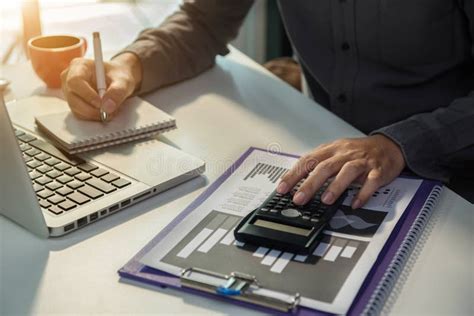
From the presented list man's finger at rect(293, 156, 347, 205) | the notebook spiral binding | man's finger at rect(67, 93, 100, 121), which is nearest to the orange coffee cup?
man's finger at rect(67, 93, 100, 121)

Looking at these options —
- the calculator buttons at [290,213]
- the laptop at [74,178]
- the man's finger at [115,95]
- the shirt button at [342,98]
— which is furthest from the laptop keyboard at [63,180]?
the shirt button at [342,98]

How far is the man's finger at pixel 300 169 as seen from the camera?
2.70 feet

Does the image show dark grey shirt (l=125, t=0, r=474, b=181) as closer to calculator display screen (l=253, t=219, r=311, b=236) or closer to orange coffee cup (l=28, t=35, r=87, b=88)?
orange coffee cup (l=28, t=35, r=87, b=88)

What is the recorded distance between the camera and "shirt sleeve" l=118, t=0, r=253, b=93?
122cm

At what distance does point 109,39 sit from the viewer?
159cm

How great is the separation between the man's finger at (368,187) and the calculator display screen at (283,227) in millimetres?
100

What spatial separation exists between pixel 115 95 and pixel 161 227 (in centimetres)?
32

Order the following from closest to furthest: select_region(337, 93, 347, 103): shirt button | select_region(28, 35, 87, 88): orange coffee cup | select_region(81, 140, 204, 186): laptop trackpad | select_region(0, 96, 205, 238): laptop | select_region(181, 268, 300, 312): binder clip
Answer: select_region(181, 268, 300, 312): binder clip
select_region(0, 96, 205, 238): laptop
select_region(81, 140, 204, 186): laptop trackpad
select_region(28, 35, 87, 88): orange coffee cup
select_region(337, 93, 347, 103): shirt button

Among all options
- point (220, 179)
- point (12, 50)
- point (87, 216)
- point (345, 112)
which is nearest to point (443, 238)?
point (220, 179)

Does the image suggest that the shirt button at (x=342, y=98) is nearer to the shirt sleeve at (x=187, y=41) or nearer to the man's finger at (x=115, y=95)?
the shirt sleeve at (x=187, y=41)

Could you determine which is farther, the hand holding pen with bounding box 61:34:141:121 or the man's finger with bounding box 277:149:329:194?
the hand holding pen with bounding box 61:34:141:121

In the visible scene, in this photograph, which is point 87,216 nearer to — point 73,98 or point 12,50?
point 73,98

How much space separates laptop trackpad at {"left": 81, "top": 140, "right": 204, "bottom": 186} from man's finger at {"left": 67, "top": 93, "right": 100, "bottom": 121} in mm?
79

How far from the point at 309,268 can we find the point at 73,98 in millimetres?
511
